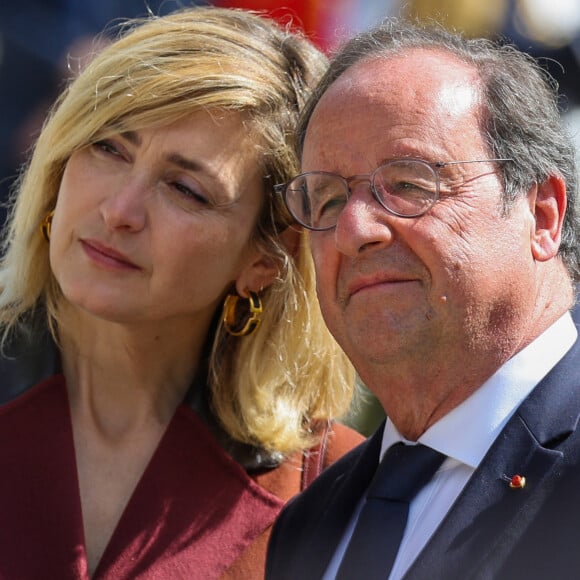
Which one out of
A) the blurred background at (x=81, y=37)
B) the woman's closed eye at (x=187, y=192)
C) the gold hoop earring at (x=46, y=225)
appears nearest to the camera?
the woman's closed eye at (x=187, y=192)

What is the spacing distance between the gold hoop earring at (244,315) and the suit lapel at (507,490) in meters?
1.22

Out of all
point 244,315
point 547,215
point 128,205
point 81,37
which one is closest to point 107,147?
point 128,205

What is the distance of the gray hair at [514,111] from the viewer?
2189 millimetres

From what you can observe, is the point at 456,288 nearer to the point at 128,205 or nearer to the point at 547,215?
the point at 547,215

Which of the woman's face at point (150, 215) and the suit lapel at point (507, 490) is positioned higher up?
the suit lapel at point (507, 490)

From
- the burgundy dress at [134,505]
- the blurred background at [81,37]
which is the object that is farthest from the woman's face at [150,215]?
the blurred background at [81,37]

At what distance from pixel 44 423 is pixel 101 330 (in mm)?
304

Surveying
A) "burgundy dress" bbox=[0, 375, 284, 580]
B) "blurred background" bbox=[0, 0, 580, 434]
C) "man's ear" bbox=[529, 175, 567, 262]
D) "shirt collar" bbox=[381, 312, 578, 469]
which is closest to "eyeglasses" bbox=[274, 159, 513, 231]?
"man's ear" bbox=[529, 175, 567, 262]

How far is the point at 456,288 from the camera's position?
209 centimetres

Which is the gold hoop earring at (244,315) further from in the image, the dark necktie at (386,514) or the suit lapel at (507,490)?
the suit lapel at (507,490)

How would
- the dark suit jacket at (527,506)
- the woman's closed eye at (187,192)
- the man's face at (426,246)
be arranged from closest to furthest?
1. the dark suit jacket at (527,506)
2. the man's face at (426,246)
3. the woman's closed eye at (187,192)

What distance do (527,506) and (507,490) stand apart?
0.05m

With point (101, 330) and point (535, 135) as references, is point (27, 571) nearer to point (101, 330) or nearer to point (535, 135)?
point (101, 330)

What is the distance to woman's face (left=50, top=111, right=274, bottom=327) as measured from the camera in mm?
2746
